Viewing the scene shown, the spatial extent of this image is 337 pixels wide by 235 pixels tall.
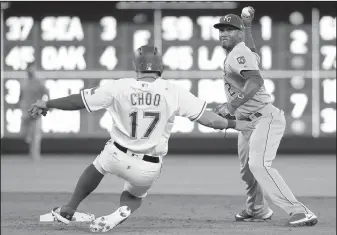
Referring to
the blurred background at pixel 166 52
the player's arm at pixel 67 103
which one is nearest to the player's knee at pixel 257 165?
the player's arm at pixel 67 103

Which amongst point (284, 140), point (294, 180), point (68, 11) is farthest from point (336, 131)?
point (68, 11)

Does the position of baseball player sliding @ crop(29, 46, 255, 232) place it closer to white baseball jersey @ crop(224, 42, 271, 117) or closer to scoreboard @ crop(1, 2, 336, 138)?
white baseball jersey @ crop(224, 42, 271, 117)

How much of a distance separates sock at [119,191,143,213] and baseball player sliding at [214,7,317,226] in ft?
3.71

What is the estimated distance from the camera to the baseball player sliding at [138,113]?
287 inches

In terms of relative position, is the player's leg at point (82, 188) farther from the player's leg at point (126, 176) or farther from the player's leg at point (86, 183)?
the player's leg at point (126, 176)

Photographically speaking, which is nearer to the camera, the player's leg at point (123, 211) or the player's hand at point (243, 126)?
the player's leg at point (123, 211)

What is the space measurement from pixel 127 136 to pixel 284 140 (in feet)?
37.8

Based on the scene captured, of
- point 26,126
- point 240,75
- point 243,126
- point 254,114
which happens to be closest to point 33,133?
point 26,126

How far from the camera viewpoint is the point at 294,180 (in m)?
13.7

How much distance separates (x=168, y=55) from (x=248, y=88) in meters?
9.73

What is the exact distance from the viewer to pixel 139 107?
729 cm

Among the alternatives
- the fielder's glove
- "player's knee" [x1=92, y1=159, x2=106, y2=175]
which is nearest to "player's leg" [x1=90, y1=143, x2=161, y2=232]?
"player's knee" [x1=92, y1=159, x2=106, y2=175]

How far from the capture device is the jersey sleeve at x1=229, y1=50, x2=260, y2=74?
26.9ft

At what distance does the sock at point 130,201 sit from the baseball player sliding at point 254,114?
3.71 ft
